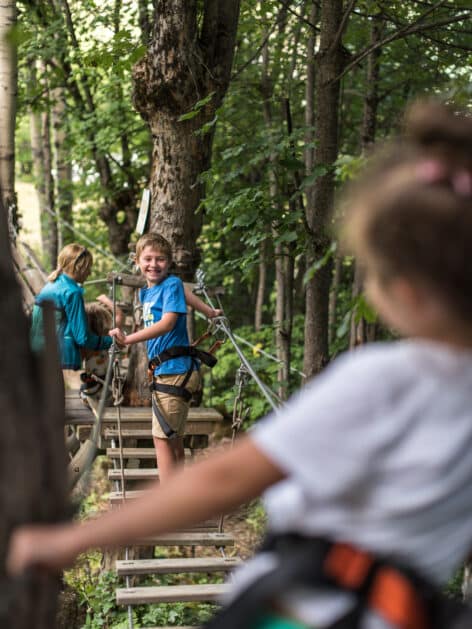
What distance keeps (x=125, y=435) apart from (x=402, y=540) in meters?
3.88

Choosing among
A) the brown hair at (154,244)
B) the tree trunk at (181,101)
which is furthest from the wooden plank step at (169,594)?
the tree trunk at (181,101)

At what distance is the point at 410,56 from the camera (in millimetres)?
7078

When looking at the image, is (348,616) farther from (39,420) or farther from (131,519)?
(39,420)

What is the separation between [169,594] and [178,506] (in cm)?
248

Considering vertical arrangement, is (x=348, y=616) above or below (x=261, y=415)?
above

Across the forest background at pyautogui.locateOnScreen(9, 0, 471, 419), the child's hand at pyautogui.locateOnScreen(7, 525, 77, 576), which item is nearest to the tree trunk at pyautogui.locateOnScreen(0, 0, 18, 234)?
the forest background at pyautogui.locateOnScreen(9, 0, 471, 419)

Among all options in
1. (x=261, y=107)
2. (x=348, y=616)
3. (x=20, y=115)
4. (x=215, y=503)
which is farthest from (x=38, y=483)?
(x=20, y=115)

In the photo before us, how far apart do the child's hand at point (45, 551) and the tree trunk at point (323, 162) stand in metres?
3.22

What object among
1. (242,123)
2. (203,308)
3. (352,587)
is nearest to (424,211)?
(352,587)

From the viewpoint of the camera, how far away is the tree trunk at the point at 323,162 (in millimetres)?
4281

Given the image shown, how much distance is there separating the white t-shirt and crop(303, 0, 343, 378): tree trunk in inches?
125

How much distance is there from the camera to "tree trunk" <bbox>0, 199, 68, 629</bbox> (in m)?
1.00

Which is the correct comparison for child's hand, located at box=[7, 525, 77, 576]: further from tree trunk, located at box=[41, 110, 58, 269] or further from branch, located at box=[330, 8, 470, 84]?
tree trunk, located at box=[41, 110, 58, 269]

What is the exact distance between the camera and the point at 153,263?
363 cm
